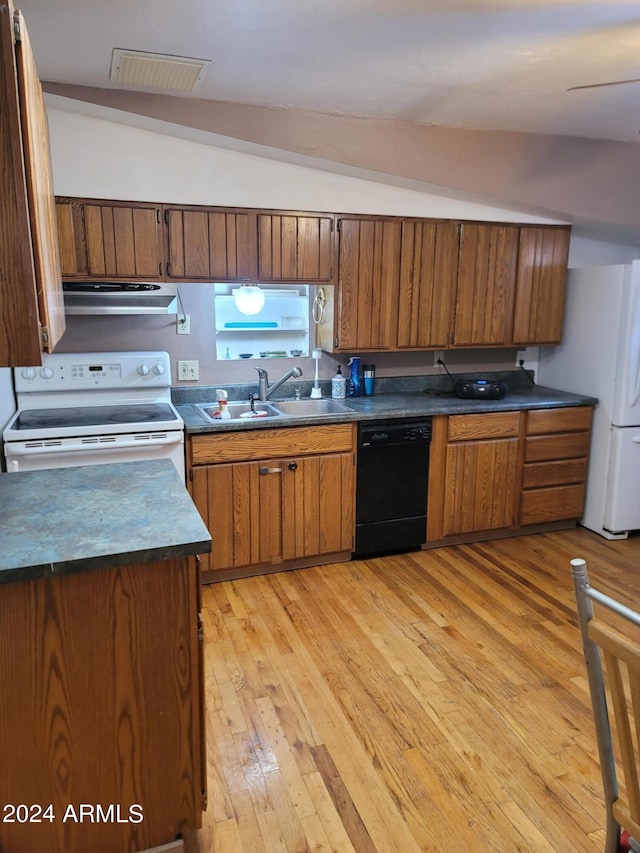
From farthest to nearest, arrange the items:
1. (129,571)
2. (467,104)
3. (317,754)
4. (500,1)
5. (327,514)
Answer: (327,514), (467,104), (317,754), (500,1), (129,571)

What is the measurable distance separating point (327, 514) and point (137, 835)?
76.5 inches

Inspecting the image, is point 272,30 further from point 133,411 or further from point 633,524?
point 633,524

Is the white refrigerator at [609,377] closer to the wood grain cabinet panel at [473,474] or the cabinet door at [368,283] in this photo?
the wood grain cabinet panel at [473,474]

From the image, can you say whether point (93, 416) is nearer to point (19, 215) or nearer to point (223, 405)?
point (223, 405)

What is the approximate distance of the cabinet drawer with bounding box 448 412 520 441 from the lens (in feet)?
11.6

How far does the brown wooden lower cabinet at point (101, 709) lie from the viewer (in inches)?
55.3

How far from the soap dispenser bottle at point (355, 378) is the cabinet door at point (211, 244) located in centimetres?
90

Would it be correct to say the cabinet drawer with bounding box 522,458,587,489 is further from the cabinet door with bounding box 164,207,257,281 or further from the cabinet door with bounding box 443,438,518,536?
the cabinet door with bounding box 164,207,257,281

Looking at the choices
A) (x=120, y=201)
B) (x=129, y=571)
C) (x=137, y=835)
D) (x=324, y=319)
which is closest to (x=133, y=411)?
(x=120, y=201)

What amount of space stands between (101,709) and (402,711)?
3.88 ft

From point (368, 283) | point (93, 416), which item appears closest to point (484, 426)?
point (368, 283)

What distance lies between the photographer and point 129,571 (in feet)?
4.75

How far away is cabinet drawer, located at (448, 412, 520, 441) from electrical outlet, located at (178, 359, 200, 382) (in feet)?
4.98

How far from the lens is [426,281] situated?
11.7 feet
